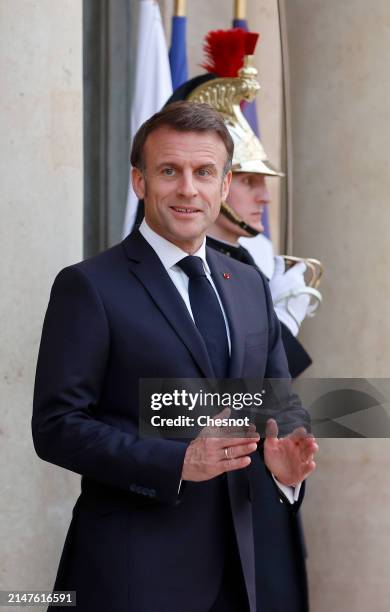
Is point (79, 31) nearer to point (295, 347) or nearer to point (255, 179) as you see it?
point (255, 179)

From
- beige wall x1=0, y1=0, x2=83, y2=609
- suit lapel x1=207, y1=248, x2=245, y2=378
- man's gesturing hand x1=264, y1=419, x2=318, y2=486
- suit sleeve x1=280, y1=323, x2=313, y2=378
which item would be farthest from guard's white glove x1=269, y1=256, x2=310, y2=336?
man's gesturing hand x1=264, y1=419, x2=318, y2=486

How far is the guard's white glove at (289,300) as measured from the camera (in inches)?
150

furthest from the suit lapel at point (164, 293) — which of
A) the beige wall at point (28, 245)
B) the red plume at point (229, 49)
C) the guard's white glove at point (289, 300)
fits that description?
the red plume at point (229, 49)

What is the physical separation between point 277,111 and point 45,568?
3.09 meters

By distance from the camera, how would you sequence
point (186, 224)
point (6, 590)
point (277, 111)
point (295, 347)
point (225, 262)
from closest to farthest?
point (186, 224), point (225, 262), point (6, 590), point (295, 347), point (277, 111)

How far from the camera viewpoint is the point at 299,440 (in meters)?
2.08

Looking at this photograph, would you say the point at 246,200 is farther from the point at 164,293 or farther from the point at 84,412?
the point at 84,412

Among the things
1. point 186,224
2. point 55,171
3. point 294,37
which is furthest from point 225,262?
point 294,37

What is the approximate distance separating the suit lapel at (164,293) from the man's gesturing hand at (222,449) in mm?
251

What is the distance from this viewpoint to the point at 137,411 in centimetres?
216

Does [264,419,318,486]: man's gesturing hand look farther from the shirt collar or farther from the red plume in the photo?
the red plume

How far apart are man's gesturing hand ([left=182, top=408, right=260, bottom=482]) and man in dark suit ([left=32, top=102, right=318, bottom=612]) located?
17 mm

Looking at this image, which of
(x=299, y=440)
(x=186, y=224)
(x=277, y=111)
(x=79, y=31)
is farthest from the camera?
(x=277, y=111)

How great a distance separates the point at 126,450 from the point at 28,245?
49.1 inches
